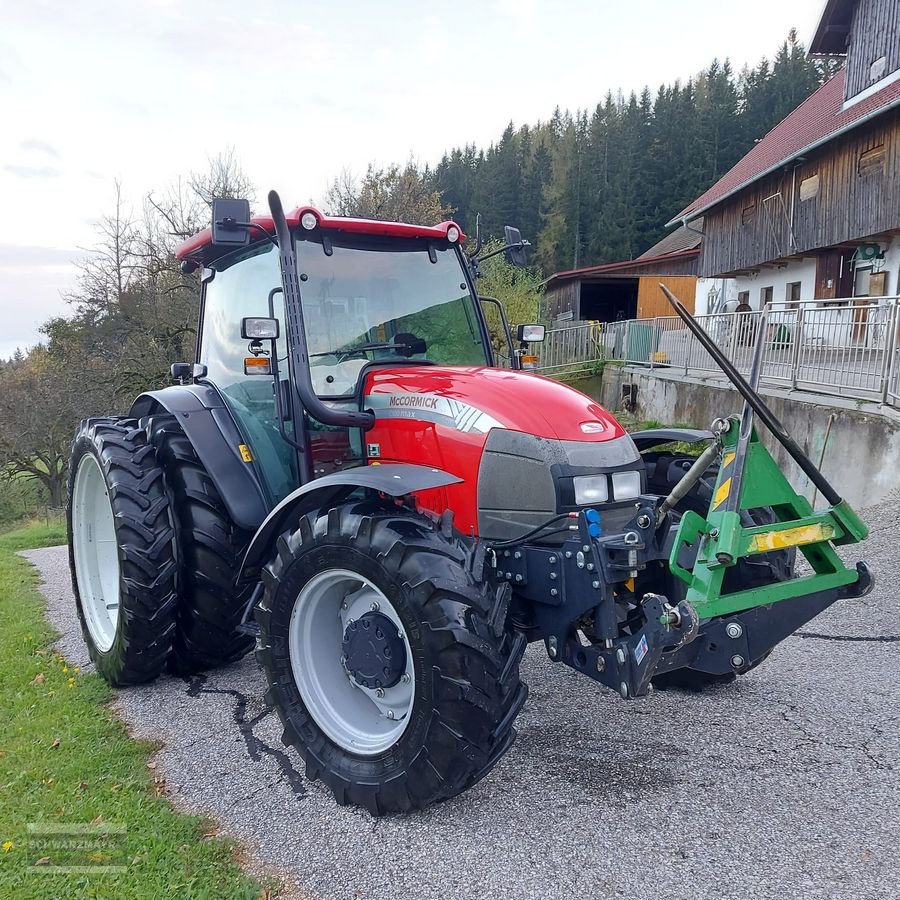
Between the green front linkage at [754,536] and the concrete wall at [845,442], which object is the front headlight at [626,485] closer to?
the green front linkage at [754,536]

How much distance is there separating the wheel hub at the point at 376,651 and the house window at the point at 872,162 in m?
18.6

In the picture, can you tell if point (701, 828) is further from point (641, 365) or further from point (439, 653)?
point (641, 365)

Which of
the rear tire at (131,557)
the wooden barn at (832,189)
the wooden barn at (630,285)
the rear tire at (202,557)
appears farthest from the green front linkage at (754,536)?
the wooden barn at (630,285)

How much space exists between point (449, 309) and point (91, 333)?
19.9 m

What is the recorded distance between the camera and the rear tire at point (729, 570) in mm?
3232

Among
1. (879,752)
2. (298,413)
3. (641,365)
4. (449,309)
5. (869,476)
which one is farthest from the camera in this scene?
(641,365)

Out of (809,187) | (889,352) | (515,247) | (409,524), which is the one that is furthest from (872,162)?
(409,524)

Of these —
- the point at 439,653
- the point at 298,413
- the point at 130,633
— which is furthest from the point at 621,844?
the point at 130,633

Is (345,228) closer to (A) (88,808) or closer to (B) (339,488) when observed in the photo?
(B) (339,488)

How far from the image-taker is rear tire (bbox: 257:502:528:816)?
8.38 feet

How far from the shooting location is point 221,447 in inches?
155

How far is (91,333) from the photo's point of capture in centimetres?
2108

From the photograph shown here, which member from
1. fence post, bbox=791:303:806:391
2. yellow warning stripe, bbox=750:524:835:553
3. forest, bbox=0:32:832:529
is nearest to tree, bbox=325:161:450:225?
forest, bbox=0:32:832:529

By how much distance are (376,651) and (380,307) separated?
1.76 meters
